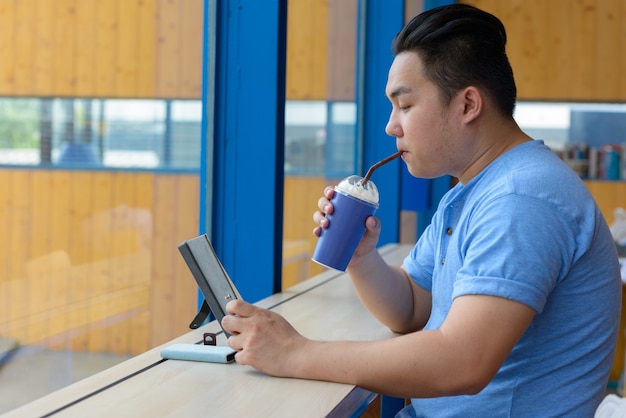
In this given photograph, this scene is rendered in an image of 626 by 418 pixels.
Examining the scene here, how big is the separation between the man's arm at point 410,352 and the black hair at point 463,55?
1.31 ft

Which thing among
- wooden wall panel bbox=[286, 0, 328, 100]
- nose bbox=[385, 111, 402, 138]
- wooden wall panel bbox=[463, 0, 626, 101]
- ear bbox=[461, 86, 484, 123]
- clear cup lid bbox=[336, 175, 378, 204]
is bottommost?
clear cup lid bbox=[336, 175, 378, 204]

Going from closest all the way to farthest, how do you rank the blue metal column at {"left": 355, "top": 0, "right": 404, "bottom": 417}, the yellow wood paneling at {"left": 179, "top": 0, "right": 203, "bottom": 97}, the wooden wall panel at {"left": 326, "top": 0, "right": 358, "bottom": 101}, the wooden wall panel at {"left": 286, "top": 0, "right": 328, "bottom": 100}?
the yellow wood paneling at {"left": 179, "top": 0, "right": 203, "bottom": 97}, the wooden wall panel at {"left": 286, "top": 0, "right": 328, "bottom": 100}, the wooden wall panel at {"left": 326, "top": 0, "right": 358, "bottom": 101}, the blue metal column at {"left": 355, "top": 0, "right": 404, "bottom": 417}

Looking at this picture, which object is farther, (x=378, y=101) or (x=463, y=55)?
(x=378, y=101)

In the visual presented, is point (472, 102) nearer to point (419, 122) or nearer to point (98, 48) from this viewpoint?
point (419, 122)

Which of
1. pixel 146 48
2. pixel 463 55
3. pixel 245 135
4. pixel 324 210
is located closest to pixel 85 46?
pixel 146 48

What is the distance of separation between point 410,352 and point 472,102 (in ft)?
1.48

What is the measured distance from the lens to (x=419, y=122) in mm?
1445

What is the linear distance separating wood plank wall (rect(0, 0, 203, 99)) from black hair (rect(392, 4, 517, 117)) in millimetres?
520

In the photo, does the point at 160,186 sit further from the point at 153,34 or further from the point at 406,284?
the point at 406,284

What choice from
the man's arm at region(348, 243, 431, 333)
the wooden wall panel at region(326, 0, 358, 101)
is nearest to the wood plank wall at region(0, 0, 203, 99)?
the man's arm at region(348, 243, 431, 333)

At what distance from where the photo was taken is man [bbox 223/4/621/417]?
1.21 metres

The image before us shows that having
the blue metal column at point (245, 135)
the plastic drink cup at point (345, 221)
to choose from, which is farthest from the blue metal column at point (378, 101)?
the plastic drink cup at point (345, 221)

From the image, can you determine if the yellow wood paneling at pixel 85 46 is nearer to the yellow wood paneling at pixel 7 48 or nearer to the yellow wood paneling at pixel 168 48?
the yellow wood paneling at pixel 7 48

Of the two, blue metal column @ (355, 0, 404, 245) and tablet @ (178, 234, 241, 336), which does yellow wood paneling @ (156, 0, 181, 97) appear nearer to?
tablet @ (178, 234, 241, 336)
